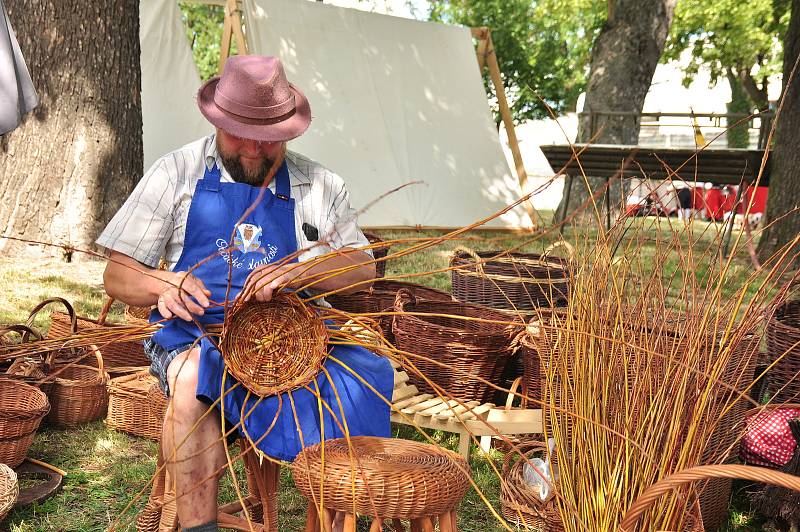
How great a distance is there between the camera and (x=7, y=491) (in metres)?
2.21

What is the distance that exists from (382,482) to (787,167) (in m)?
5.75

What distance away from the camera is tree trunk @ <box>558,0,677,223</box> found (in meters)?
9.41

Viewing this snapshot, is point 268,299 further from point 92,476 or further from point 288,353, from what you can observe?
point 92,476

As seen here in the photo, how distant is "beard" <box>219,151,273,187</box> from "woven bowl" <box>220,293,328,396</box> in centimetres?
53

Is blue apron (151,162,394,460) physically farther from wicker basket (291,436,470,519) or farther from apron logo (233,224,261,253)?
wicker basket (291,436,470,519)

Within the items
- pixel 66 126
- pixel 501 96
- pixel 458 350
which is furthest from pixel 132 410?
pixel 501 96

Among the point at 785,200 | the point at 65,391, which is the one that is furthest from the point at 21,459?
the point at 785,200

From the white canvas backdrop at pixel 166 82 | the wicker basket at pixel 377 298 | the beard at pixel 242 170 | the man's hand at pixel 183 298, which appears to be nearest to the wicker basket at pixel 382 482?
the man's hand at pixel 183 298

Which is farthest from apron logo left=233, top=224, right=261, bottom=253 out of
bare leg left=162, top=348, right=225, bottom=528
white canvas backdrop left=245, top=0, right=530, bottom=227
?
white canvas backdrop left=245, top=0, right=530, bottom=227

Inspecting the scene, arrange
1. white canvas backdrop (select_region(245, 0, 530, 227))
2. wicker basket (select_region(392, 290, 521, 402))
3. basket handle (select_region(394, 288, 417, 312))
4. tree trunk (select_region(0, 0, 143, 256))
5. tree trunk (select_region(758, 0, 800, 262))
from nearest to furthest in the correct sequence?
wicker basket (select_region(392, 290, 521, 402)) → basket handle (select_region(394, 288, 417, 312)) → tree trunk (select_region(0, 0, 143, 256)) → tree trunk (select_region(758, 0, 800, 262)) → white canvas backdrop (select_region(245, 0, 530, 227))

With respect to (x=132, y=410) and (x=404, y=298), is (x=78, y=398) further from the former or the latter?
(x=404, y=298)

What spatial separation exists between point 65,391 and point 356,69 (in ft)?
17.0

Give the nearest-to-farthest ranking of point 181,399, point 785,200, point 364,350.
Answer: point 181,399 < point 364,350 < point 785,200

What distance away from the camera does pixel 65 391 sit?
310cm
